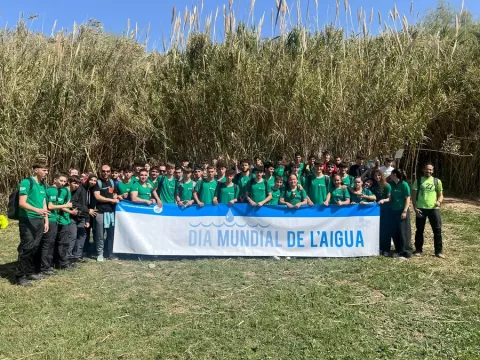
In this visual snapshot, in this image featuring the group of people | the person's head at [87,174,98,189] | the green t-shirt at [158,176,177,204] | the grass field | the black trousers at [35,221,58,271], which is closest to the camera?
the grass field

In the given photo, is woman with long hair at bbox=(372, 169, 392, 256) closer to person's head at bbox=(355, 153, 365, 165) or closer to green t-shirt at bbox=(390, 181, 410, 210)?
green t-shirt at bbox=(390, 181, 410, 210)

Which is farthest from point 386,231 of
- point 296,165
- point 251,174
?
point 251,174

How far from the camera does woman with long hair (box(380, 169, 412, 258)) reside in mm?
6438

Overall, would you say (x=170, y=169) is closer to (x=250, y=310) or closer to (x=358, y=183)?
(x=358, y=183)

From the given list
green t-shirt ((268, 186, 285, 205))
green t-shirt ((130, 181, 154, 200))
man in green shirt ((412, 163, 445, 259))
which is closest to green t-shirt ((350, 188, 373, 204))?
man in green shirt ((412, 163, 445, 259))

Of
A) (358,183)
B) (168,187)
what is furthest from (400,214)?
(168,187)

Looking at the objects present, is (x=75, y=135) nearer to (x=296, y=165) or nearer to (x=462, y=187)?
(x=296, y=165)

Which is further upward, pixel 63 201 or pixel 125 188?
pixel 125 188

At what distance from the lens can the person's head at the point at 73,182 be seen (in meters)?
6.48

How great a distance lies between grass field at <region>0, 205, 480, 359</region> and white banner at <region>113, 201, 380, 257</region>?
0.24 meters

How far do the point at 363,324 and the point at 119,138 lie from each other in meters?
8.22

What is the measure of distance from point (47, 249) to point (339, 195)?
4.49 metres

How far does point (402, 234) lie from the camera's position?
6.44 metres

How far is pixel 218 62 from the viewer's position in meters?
9.50
